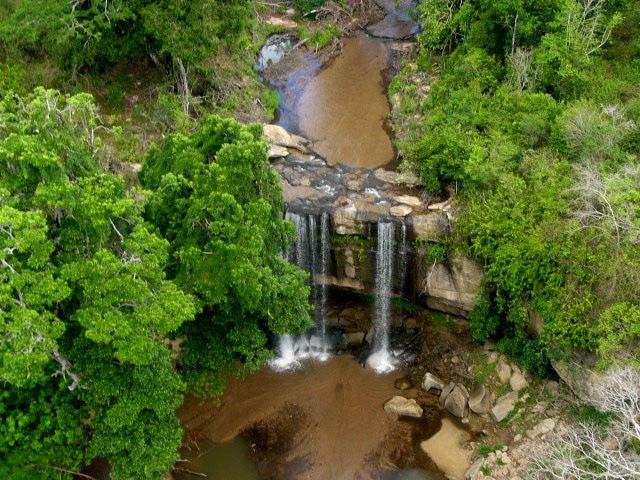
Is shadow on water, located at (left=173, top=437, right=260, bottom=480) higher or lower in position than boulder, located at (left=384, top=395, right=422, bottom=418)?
lower

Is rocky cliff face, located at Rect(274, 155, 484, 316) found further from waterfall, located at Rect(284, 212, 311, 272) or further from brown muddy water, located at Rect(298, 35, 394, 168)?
brown muddy water, located at Rect(298, 35, 394, 168)

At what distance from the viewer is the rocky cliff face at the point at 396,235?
18.7 m

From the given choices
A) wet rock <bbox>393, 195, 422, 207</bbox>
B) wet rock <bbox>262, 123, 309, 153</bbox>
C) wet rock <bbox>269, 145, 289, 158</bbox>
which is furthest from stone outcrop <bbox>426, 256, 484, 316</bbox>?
wet rock <bbox>262, 123, 309, 153</bbox>

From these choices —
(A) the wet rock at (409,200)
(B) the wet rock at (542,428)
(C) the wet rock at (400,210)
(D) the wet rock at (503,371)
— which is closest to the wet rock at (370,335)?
(C) the wet rock at (400,210)

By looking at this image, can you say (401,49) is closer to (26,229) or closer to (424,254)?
(424,254)

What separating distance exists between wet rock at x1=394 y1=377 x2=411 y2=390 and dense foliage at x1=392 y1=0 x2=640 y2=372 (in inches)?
125

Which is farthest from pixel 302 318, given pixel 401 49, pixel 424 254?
pixel 401 49

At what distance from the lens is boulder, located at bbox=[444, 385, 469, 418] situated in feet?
58.4

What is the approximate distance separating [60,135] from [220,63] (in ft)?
49.0

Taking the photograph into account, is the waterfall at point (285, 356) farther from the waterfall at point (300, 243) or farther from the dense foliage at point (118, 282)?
the dense foliage at point (118, 282)

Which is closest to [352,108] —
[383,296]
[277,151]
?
[277,151]

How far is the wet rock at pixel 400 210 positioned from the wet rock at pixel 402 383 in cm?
607

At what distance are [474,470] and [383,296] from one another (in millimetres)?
6877

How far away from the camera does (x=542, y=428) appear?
1600 centimetres
